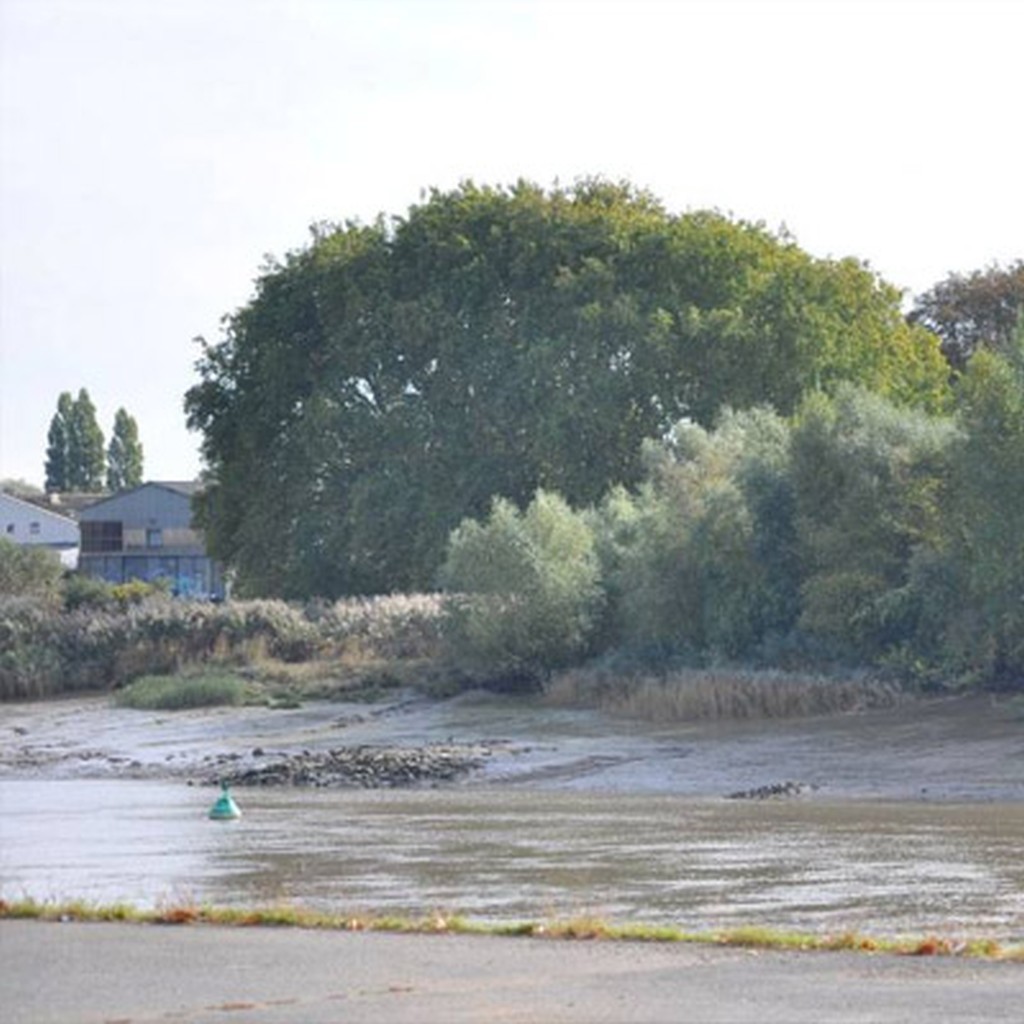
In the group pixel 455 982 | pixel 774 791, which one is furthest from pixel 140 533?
pixel 455 982

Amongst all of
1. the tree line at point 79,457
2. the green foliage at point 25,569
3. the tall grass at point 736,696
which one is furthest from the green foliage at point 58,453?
the tall grass at point 736,696

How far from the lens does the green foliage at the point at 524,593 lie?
164 ft

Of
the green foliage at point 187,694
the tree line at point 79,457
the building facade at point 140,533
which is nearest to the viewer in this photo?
the green foliage at point 187,694

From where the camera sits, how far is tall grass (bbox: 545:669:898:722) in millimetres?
42469

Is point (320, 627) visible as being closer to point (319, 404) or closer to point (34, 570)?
A: point (319, 404)

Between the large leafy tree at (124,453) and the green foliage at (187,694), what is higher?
the large leafy tree at (124,453)

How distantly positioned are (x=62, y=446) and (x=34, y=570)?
9173cm

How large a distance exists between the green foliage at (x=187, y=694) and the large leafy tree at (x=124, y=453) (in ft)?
415

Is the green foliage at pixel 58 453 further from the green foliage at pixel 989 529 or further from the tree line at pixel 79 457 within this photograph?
the green foliage at pixel 989 529

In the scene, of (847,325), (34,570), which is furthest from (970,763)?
(34,570)

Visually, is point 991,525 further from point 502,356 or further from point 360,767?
point 502,356

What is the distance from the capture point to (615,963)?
598 inches

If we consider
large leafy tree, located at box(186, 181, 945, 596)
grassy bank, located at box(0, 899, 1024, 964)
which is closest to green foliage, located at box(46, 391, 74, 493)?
large leafy tree, located at box(186, 181, 945, 596)

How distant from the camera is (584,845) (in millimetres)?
27344
